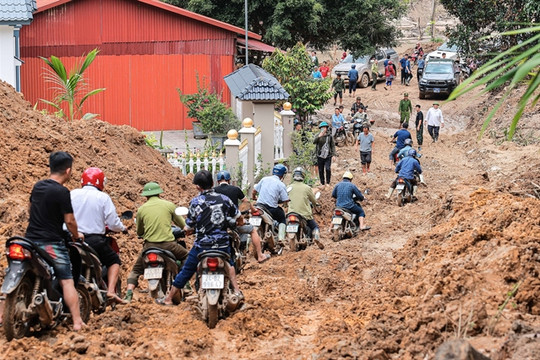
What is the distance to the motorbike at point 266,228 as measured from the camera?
13.2m

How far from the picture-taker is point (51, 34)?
27234mm

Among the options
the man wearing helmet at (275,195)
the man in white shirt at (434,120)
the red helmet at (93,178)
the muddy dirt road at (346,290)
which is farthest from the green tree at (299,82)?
the red helmet at (93,178)

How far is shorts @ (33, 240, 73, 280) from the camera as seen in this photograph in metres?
7.62

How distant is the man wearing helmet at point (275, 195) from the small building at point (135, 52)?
50.7ft

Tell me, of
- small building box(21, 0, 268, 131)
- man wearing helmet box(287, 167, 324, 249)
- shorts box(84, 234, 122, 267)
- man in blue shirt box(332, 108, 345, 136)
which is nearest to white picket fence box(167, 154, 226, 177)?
man wearing helmet box(287, 167, 324, 249)

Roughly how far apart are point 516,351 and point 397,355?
120 centimetres

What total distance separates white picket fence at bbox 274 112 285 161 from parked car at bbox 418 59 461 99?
1733 cm

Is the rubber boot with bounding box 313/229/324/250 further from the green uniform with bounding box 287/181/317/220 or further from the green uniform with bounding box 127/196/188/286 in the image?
the green uniform with bounding box 127/196/188/286

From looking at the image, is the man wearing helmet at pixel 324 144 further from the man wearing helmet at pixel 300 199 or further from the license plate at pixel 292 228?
the license plate at pixel 292 228

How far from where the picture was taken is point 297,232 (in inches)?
548

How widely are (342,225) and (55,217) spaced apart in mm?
8333

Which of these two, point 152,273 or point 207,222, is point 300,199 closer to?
point 152,273

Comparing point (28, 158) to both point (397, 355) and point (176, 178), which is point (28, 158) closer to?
point (176, 178)

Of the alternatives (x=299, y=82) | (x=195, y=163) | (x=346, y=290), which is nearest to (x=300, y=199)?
(x=346, y=290)
